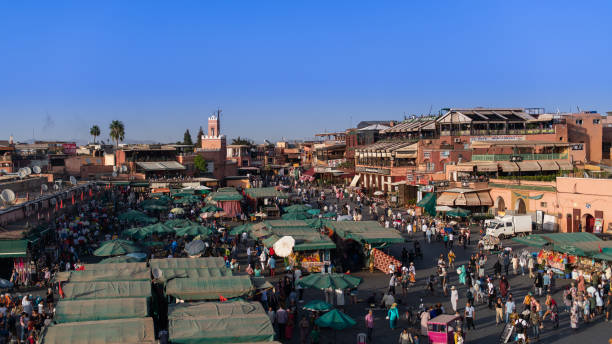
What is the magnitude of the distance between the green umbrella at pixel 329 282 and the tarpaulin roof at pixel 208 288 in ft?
7.28

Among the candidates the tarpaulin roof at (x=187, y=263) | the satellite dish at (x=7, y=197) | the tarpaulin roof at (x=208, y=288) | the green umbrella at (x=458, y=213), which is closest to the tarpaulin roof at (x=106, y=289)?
the tarpaulin roof at (x=208, y=288)

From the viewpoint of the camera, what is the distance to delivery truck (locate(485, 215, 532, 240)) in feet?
104

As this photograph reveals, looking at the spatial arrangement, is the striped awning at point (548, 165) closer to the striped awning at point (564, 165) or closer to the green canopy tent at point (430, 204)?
the striped awning at point (564, 165)

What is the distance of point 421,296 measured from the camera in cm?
2077

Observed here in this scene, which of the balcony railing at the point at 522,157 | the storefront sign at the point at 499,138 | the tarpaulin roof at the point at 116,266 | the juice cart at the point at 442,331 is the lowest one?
the juice cart at the point at 442,331

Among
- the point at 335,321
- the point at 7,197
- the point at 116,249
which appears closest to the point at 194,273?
the point at 335,321

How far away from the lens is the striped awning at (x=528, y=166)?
4262 centimetres

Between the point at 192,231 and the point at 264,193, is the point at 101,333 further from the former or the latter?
the point at 264,193

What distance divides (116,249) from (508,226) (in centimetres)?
2089

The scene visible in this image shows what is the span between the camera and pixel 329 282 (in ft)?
59.0

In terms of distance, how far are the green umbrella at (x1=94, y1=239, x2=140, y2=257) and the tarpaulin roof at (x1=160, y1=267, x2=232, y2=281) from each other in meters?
5.93

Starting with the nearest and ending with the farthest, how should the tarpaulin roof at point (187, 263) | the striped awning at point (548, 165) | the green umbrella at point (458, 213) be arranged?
the tarpaulin roof at point (187, 263) → the green umbrella at point (458, 213) → the striped awning at point (548, 165)

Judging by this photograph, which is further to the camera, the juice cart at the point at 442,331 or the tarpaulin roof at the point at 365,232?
the tarpaulin roof at the point at 365,232

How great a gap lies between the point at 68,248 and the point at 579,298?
22.3m
